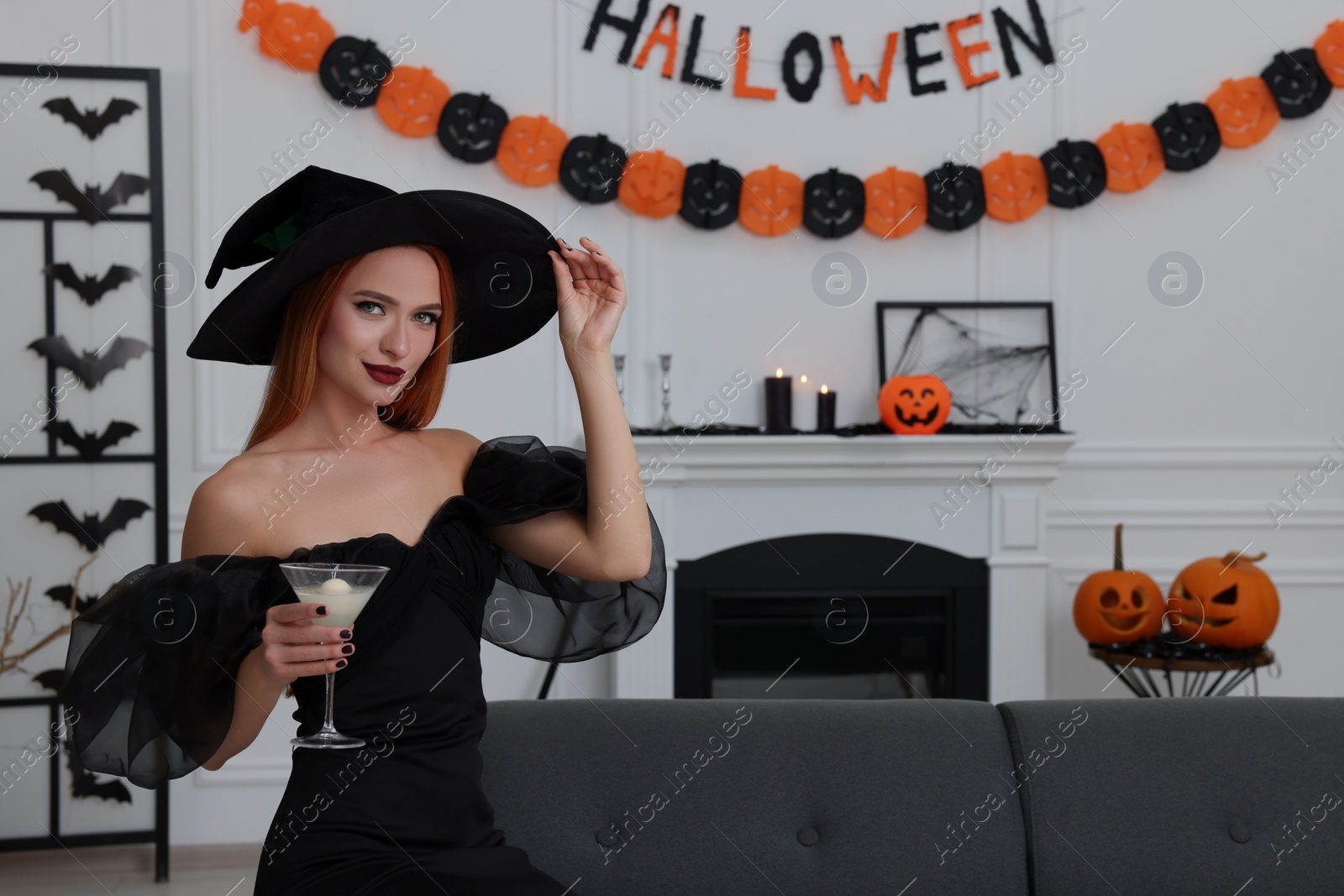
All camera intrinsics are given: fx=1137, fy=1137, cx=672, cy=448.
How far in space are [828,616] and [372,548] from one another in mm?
2536

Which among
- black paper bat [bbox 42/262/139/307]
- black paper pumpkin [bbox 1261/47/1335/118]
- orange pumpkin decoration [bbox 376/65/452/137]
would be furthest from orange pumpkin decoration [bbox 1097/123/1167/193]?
black paper bat [bbox 42/262/139/307]

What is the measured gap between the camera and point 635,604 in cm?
195

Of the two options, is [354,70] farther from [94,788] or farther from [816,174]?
[94,788]

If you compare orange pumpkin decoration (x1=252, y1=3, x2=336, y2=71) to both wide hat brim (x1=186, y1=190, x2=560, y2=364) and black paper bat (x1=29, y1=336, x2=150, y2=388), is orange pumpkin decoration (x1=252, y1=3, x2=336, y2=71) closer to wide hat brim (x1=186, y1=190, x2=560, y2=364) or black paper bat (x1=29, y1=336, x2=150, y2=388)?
black paper bat (x1=29, y1=336, x2=150, y2=388)

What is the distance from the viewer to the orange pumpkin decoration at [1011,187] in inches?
157

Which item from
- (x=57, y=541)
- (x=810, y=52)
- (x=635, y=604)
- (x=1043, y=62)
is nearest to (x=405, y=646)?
(x=635, y=604)

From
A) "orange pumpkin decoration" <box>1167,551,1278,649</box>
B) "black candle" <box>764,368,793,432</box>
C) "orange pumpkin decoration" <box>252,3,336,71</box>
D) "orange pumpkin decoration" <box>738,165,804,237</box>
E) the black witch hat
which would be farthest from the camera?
"orange pumpkin decoration" <box>738,165,804,237</box>

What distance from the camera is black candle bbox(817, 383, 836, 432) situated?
3.86 metres

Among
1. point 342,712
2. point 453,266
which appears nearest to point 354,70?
point 453,266

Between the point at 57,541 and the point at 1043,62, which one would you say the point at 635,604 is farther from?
the point at 1043,62

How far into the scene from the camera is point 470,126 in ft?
12.7

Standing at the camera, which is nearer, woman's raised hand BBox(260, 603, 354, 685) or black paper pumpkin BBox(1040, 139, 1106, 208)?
woman's raised hand BBox(260, 603, 354, 685)

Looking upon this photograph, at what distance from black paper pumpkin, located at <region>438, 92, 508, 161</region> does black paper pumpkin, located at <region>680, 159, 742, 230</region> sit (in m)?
0.67

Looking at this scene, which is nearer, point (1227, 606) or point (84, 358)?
point (1227, 606)
